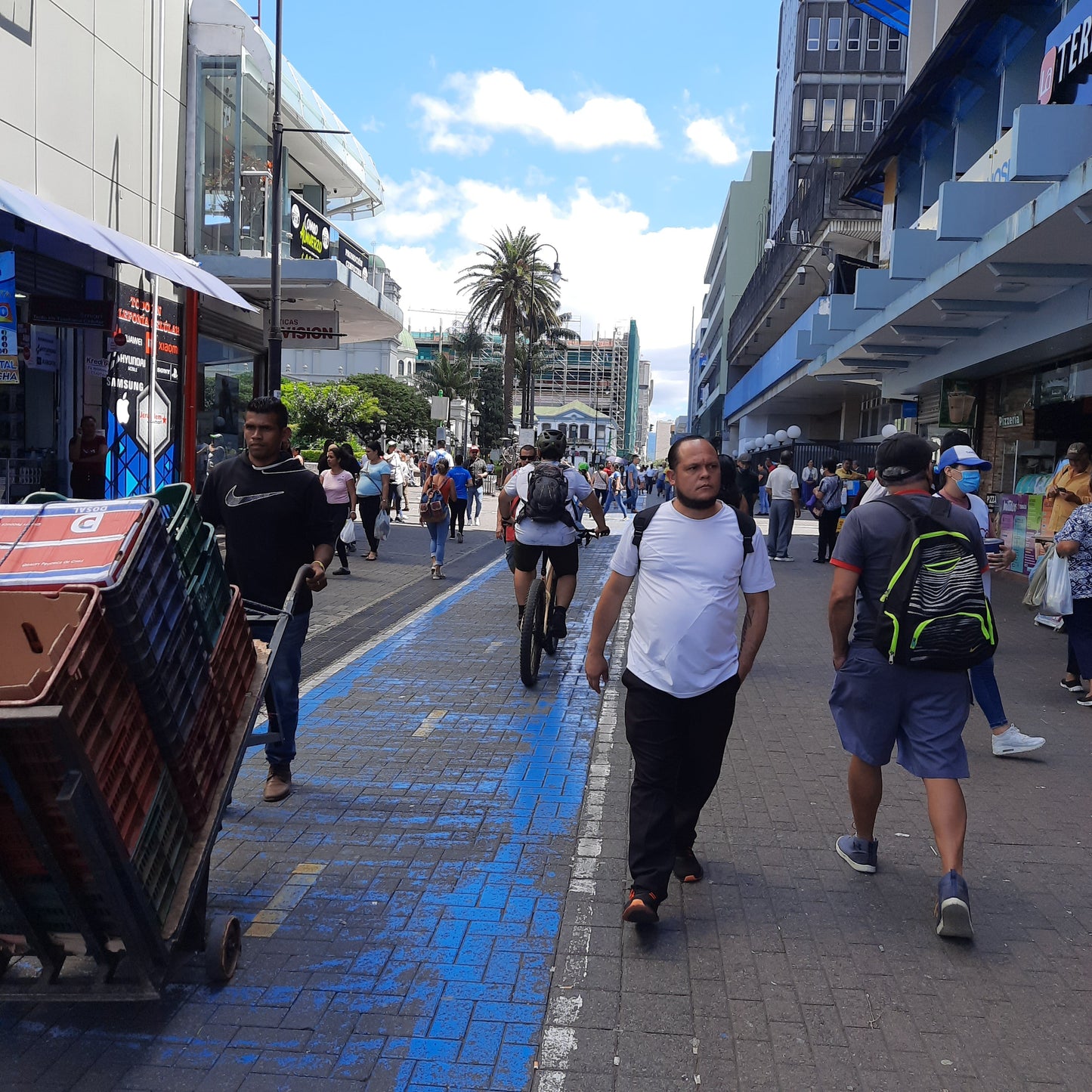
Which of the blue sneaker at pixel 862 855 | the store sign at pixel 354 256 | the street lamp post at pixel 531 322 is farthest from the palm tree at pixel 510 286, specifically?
the blue sneaker at pixel 862 855

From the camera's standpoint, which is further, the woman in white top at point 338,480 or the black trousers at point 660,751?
the woman in white top at point 338,480

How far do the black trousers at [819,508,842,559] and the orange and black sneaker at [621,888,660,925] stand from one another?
15.2 meters

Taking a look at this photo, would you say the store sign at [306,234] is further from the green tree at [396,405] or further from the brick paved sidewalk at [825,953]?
the green tree at [396,405]

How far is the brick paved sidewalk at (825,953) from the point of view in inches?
126

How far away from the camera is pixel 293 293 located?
21.2 m

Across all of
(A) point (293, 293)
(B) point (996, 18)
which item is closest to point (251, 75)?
(A) point (293, 293)

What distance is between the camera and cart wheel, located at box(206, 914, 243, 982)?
11.4 feet

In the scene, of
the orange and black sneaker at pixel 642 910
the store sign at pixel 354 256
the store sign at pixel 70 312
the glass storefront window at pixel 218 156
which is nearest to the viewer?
the orange and black sneaker at pixel 642 910

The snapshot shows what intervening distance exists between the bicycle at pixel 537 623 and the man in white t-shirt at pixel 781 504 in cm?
1009

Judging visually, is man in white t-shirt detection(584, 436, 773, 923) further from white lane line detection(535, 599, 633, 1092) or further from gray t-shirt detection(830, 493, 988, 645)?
gray t-shirt detection(830, 493, 988, 645)

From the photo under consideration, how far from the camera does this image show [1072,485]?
10.1 meters

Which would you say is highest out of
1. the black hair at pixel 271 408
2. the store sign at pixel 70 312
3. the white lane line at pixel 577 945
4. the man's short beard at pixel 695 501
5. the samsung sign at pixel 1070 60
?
the samsung sign at pixel 1070 60

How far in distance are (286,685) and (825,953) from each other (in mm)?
2736

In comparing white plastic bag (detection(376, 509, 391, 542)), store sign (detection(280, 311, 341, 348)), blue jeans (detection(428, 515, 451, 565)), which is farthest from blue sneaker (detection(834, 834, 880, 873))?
store sign (detection(280, 311, 341, 348))
